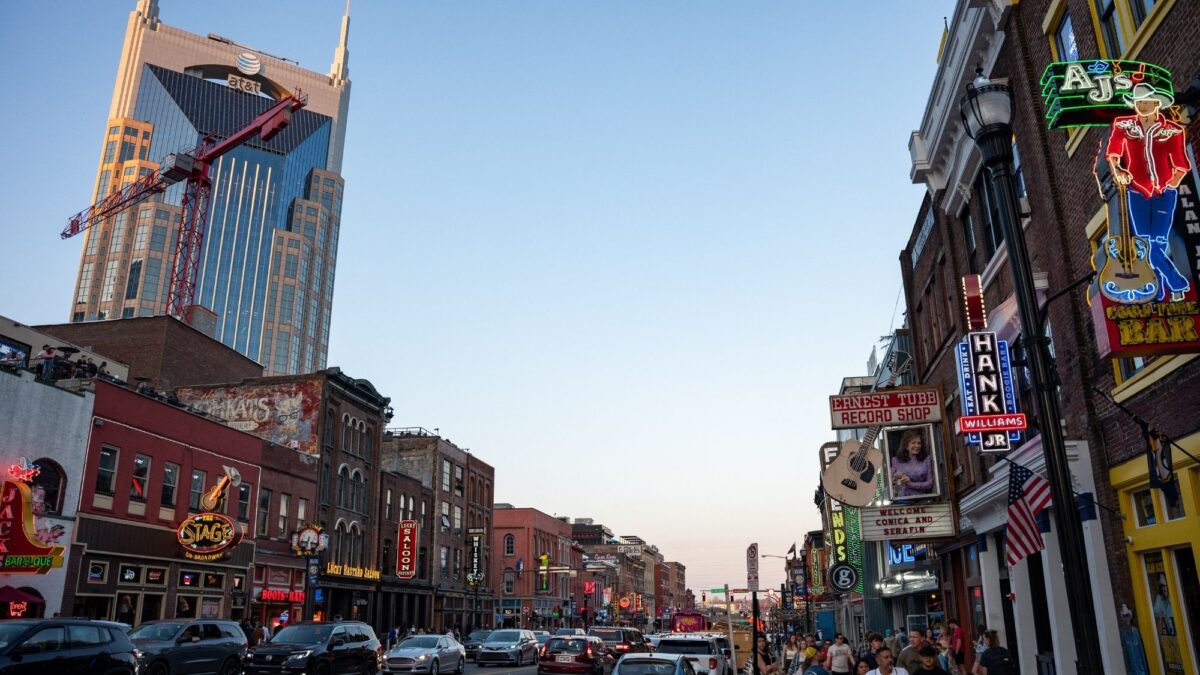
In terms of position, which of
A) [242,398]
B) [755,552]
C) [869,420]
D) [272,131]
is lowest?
[755,552]

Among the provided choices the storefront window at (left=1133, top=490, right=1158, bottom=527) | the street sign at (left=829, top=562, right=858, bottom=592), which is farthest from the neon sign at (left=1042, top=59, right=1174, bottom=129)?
the street sign at (left=829, top=562, right=858, bottom=592)

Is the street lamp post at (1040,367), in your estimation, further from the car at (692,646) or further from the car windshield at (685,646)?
the car windshield at (685,646)

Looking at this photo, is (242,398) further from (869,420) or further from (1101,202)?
(1101,202)

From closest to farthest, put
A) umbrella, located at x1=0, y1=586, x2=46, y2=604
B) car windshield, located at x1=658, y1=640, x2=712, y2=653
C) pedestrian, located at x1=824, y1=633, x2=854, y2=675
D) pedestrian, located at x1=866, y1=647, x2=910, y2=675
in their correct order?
pedestrian, located at x1=866, y1=647, x2=910, y2=675, pedestrian, located at x1=824, y1=633, x2=854, y2=675, car windshield, located at x1=658, y1=640, x2=712, y2=653, umbrella, located at x1=0, y1=586, x2=46, y2=604

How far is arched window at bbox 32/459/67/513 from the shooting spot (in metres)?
27.5

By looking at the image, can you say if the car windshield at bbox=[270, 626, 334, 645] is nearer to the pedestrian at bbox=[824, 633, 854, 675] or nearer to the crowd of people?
the crowd of people

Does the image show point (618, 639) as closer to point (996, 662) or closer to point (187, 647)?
point (187, 647)

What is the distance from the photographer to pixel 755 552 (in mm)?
17453

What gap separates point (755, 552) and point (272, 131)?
451 ft

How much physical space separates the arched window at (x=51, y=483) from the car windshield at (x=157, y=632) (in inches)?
382

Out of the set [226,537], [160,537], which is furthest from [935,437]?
[160,537]

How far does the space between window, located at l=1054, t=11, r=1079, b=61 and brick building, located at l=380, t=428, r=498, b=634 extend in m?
53.0

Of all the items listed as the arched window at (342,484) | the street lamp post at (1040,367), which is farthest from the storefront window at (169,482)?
the street lamp post at (1040,367)

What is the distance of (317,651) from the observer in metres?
22.3
